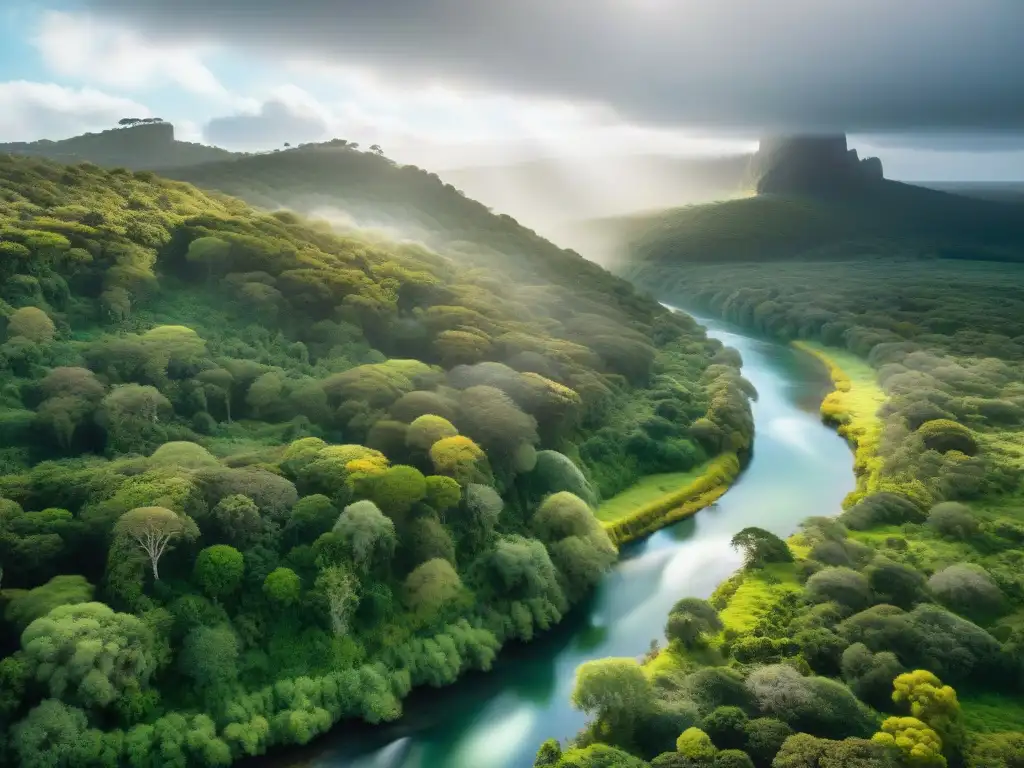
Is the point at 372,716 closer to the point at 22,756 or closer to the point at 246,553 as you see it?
A: the point at 246,553

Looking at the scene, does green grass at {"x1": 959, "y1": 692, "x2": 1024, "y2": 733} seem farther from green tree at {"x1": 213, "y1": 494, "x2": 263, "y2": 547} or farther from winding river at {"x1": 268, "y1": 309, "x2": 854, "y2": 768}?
green tree at {"x1": 213, "y1": 494, "x2": 263, "y2": 547}

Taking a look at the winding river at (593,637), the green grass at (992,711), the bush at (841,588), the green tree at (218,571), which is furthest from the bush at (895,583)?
the green tree at (218,571)

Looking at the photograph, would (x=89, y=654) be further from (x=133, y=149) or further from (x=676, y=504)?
(x=133, y=149)

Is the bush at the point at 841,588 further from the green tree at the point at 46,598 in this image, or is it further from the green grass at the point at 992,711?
the green tree at the point at 46,598

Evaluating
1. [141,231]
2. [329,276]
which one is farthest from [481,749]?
[141,231]

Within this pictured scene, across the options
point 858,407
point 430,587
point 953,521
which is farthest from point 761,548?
point 858,407

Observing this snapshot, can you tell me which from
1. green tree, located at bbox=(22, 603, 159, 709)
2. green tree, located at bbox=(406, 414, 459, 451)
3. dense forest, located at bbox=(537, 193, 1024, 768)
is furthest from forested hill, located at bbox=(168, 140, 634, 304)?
green tree, located at bbox=(22, 603, 159, 709)
